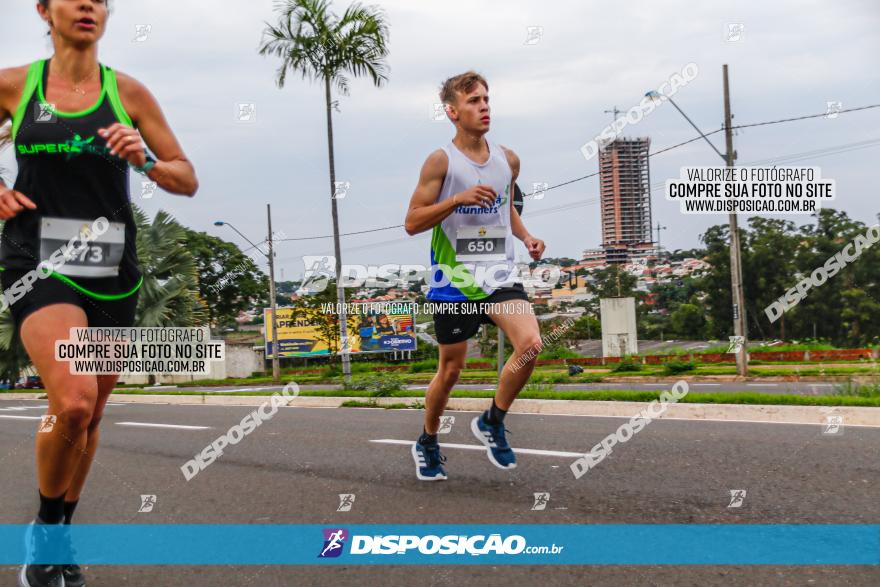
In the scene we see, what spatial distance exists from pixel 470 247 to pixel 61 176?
92.7 inches

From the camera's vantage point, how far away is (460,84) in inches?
182

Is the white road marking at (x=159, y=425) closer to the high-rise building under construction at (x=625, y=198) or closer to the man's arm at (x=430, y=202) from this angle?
the man's arm at (x=430, y=202)

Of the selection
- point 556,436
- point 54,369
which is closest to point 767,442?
point 556,436

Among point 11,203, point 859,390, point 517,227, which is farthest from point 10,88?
point 859,390

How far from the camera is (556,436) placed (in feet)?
23.4

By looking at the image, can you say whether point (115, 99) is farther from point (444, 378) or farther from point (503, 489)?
point (503, 489)

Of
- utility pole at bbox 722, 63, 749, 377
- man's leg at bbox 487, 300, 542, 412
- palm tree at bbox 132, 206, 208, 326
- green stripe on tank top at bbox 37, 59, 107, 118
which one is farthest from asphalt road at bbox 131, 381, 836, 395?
green stripe on tank top at bbox 37, 59, 107, 118

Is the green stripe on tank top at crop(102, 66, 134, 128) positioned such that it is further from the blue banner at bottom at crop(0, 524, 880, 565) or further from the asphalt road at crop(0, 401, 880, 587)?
the asphalt road at crop(0, 401, 880, 587)

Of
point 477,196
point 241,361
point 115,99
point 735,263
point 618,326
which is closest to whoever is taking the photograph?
point 115,99

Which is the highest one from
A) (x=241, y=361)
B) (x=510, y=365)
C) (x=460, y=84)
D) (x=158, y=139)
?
(x=460, y=84)

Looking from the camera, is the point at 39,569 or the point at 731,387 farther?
the point at 731,387

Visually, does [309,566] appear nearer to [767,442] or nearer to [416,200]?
[416,200]

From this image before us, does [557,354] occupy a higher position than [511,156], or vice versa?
[511,156]

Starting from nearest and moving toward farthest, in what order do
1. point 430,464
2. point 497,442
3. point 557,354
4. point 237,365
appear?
1. point 497,442
2. point 430,464
3. point 557,354
4. point 237,365
